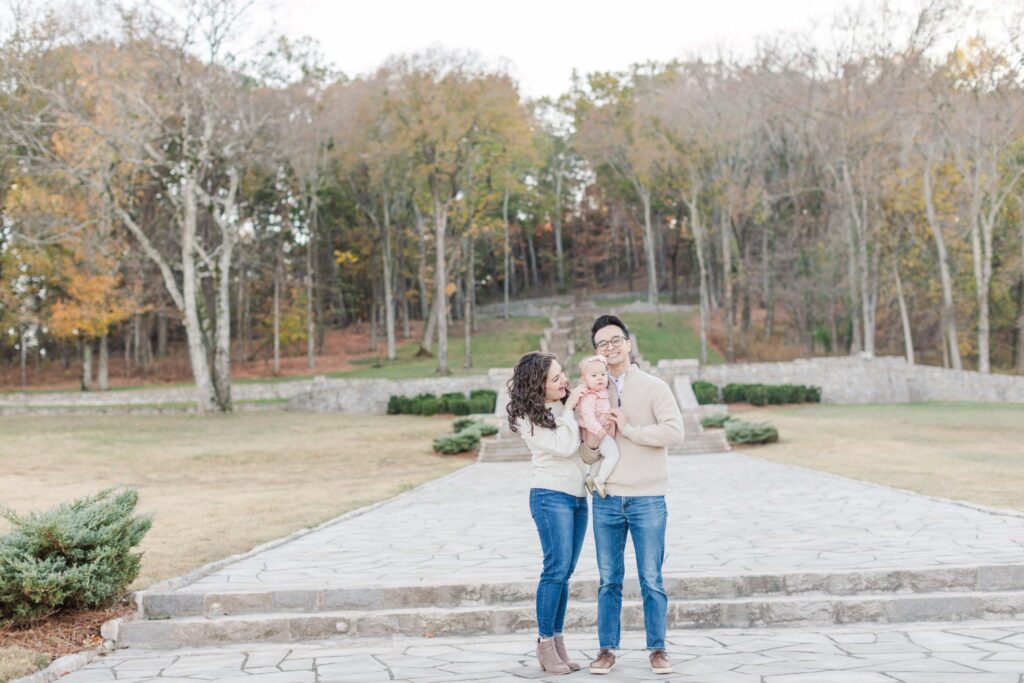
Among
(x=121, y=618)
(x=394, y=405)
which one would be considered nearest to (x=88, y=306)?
(x=394, y=405)

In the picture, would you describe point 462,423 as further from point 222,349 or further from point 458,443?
point 222,349

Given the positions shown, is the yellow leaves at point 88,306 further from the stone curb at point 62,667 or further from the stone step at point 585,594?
the stone curb at point 62,667

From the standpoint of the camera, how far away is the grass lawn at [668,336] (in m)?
41.4

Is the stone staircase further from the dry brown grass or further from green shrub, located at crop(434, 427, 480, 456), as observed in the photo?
green shrub, located at crop(434, 427, 480, 456)

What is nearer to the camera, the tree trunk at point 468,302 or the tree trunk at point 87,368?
the tree trunk at point 468,302

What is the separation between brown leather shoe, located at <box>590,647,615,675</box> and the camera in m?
5.36

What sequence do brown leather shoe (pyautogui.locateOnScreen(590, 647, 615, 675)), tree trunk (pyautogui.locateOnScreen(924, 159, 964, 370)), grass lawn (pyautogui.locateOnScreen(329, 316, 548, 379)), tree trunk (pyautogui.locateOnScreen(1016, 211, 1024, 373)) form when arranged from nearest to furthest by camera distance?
brown leather shoe (pyautogui.locateOnScreen(590, 647, 615, 675)), tree trunk (pyautogui.locateOnScreen(924, 159, 964, 370)), tree trunk (pyautogui.locateOnScreen(1016, 211, 1024, 373)), grass lawn (pyautogui.locateOnScreen(329, 316, 548, 379))

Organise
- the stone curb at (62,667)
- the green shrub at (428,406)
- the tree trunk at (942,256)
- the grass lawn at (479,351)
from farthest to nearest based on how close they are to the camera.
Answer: the grass lawn at (479,351) < the tree trunk at (942,256) < the green shrub at (428,406) < the stone curb at (62,667)

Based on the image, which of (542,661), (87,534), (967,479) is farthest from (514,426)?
(967,479)

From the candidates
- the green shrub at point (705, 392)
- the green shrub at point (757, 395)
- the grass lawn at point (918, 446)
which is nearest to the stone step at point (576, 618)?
the grass lawn at point (918, 446)

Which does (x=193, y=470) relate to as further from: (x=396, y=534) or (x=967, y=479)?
(x=967, y=479)

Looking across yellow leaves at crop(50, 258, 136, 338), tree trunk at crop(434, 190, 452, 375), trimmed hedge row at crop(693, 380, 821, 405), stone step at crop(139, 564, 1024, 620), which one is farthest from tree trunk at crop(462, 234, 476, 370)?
stone step at crop(139, 564, 1024, 620)

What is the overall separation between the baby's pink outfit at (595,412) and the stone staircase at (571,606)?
199 cm

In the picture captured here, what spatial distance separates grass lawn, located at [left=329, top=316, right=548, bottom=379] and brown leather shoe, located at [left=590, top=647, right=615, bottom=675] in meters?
29.9
